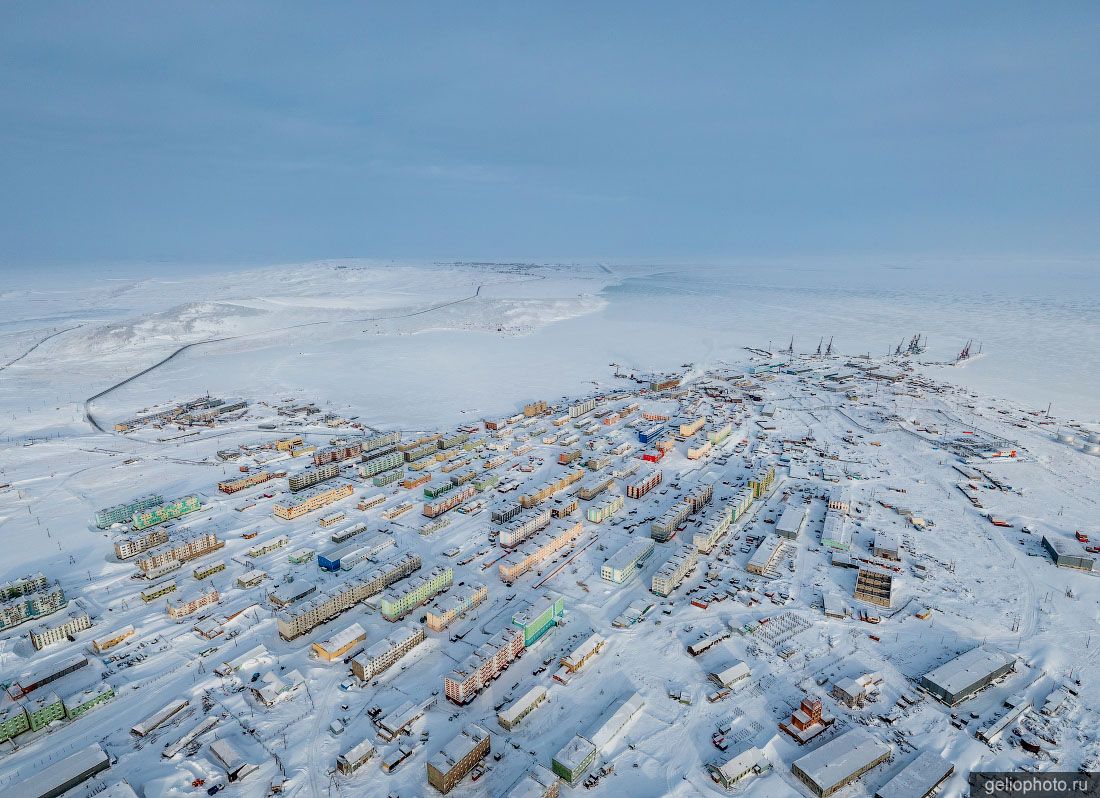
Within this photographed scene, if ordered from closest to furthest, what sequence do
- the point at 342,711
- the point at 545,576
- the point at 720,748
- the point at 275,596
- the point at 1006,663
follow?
the point at 720,748, the point at 342,711, the point at 1006,663, the point at 275,596, the point at 545,576

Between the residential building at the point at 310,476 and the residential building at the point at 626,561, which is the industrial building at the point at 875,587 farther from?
the residential building at the point at 310,476

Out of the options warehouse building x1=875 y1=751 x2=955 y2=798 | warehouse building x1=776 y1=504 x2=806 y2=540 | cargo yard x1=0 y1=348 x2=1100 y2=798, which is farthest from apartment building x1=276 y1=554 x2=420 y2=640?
warehouse building x1=875 y1=751 x2=955 y2=798

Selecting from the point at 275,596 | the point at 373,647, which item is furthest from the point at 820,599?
the point at 275,596

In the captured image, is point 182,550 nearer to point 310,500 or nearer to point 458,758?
point 310,500

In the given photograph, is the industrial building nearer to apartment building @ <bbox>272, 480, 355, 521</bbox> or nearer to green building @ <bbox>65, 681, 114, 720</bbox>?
apartment building @ <bbox>272, 480, 355, 521</bbox>

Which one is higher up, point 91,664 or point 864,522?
point 864,522

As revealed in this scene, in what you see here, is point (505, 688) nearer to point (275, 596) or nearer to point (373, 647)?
point (373, 647)
